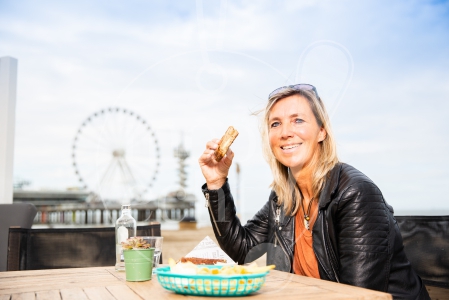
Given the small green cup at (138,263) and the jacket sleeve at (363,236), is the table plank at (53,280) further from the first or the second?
the jacket sleeve at (363,236)

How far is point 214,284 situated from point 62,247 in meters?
1.43

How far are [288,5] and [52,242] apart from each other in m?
1.68

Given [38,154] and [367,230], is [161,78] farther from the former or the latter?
[38,154]

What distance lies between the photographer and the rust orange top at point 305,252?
162 centimetres

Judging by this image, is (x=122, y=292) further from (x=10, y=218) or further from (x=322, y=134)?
(x=10, y=218)

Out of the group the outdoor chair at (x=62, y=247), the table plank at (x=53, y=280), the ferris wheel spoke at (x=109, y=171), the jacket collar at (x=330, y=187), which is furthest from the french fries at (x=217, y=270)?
the ferris wheel spoke at (x=109, y=171)

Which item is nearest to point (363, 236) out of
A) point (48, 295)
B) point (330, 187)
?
point (330, 187)

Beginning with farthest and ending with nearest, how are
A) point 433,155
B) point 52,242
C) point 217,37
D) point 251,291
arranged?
1. point 433,155
2. point 52,242
3. point 217,37
4. point 251,291

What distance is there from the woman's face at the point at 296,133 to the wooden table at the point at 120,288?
1.70 feet

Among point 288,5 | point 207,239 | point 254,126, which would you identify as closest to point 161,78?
point 254,126

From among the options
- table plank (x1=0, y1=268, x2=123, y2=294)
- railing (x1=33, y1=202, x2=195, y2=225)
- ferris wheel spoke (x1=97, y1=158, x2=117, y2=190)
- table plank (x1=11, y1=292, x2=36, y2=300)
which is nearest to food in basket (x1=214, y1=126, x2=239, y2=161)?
table plank (x1=0, y1=268, x2=123, y2=294)

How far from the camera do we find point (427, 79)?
829 inches

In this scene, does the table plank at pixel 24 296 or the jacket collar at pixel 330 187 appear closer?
the table plank at pixel 24 296

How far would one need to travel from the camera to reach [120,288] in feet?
3.75
